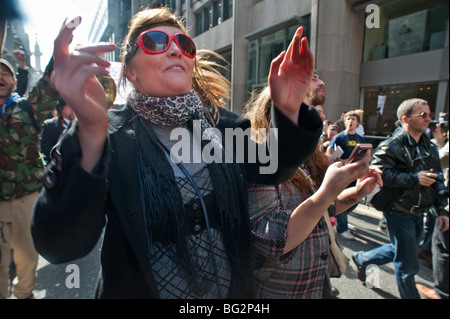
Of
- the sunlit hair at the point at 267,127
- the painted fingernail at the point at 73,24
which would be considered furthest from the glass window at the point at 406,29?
the painted fingernail at the point at 73,24

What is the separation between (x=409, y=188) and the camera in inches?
88.5

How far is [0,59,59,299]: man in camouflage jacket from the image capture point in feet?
5.45

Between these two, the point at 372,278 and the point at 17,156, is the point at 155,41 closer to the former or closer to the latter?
the point at 17,156

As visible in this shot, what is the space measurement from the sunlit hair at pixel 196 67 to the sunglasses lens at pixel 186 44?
3.3 inches

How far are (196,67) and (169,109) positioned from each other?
0.35 m

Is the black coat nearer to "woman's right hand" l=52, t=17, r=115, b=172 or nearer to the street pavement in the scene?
"woman's right hand" l=52, t=17, r=115, b=172

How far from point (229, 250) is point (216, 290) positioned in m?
0.15

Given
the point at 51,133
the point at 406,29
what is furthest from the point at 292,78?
the point at 406,29

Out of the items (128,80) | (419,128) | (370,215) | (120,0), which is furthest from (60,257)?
(370,215)

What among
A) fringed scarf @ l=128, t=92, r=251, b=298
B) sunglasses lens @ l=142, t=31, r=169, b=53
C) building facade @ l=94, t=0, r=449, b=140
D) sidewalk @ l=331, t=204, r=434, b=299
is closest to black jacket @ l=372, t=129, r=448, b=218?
building facade @ l=94, t=0, r=449, b=140

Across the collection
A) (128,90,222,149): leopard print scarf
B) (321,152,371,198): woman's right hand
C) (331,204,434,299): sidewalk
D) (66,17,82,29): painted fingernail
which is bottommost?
(331,204,434,299): sidewalk

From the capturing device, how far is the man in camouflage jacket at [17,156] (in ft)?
5.45

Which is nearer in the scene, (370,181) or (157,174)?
(157,174)

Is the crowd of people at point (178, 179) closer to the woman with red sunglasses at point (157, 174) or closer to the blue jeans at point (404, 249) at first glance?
the woman with red sunglasses at point (157, 174)
